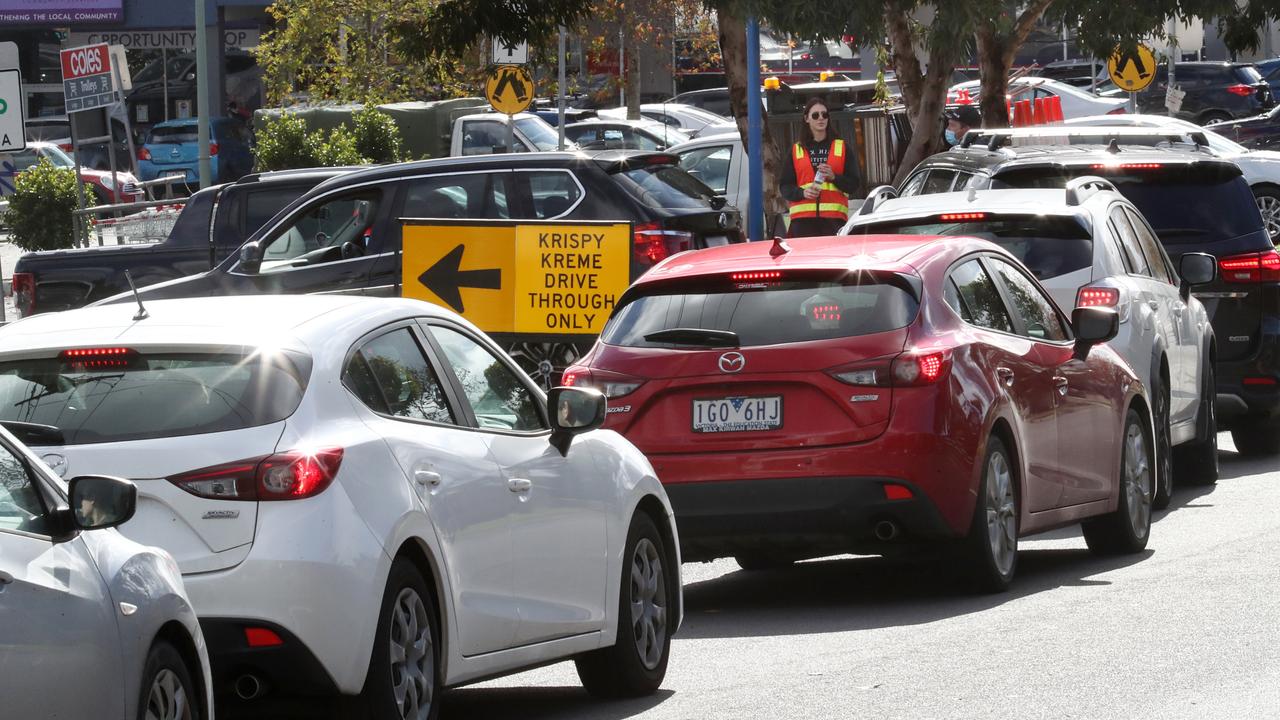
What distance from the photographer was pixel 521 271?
1456 centimetres

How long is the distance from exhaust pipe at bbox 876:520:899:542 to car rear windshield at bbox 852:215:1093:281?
10.3ft

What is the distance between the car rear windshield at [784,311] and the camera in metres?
9.41

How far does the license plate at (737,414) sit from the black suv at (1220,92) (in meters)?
40.0

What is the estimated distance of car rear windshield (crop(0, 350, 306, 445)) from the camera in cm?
625

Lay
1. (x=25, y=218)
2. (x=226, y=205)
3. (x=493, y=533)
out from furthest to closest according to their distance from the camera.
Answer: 1. (x=25, y=218)
2. (x=226, y=205)
3. (x=493, y=533)

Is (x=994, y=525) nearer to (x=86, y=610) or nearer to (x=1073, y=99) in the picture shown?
(x=86, y=610)

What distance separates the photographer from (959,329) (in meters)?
9.64

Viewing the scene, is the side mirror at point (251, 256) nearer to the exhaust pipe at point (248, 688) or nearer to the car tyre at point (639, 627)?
the car tyre at point (639, 627)

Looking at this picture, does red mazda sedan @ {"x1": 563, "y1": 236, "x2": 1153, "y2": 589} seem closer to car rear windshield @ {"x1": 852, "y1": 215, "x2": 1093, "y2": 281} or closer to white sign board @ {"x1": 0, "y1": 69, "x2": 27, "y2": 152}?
car rear windshield @ {"x1": 852, "y1": 215, "x2": 1093, "y2": 281}

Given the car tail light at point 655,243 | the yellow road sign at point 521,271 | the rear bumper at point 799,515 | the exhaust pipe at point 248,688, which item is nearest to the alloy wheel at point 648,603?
the rear bumper at point 799,515

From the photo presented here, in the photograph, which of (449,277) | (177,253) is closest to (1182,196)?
(449,277)

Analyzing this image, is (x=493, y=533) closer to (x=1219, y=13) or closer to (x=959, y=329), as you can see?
(x=959, y=329)

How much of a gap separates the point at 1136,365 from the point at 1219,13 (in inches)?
79.2

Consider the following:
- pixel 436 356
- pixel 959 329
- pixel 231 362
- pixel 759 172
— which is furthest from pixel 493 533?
pixel 759 172
